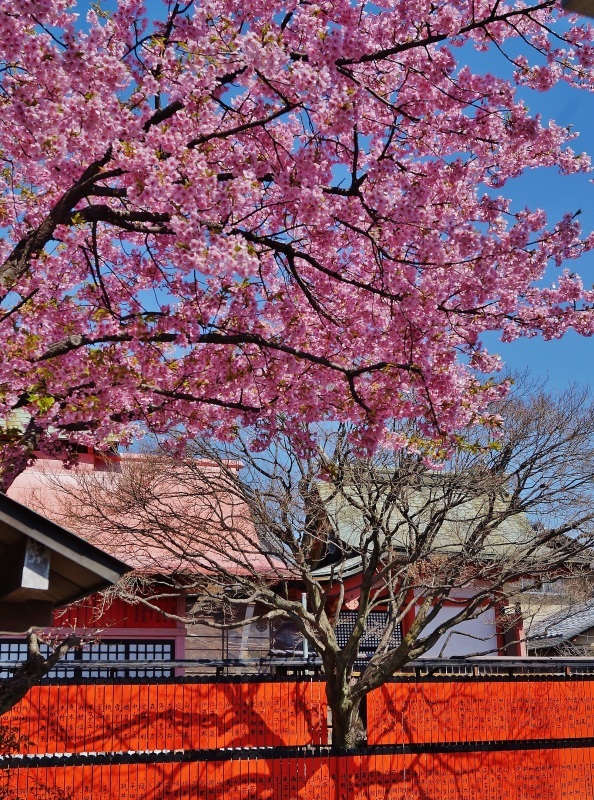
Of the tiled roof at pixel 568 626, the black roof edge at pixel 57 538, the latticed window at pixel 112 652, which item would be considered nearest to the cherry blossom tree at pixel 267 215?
the black roof edge at pixel 57 538

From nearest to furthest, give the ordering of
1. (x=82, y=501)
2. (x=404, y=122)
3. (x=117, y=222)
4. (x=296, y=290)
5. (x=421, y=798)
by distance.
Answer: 1. (x=117, y=222)
2. (x=404, y=122)
3. (x=296, y=290)
4. (x=421, y=798)
5. (x=82, y=501)

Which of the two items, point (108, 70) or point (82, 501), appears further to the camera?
point (82, 501)

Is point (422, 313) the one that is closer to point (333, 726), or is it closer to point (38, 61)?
point (38, 61)

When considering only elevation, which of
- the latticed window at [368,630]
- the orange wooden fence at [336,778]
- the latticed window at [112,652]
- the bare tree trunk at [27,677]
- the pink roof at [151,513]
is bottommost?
the orange wooden fence at [336,778]

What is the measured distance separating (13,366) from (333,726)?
8398 mm

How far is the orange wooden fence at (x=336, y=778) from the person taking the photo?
10742mm

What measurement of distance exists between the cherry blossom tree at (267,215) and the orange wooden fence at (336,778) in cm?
467

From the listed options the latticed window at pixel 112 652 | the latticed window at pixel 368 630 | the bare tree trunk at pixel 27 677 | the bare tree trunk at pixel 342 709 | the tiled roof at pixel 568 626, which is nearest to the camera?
the bare tree trunk at pixel 27 677

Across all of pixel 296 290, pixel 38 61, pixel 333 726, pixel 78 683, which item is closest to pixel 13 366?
pixel 38 61

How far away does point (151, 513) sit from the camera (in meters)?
12.8

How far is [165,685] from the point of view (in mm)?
11750

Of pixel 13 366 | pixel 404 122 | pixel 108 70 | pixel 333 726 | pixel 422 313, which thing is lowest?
pixel 333 726

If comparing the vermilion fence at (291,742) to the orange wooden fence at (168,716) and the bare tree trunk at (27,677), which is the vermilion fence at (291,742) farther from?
the bare tree trunk at (27,677)

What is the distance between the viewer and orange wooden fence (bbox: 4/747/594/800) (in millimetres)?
10742
